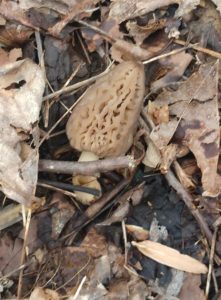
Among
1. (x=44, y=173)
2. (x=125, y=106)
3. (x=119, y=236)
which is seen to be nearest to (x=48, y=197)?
(x=44, y=173)

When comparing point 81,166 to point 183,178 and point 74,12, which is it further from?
point 74,12

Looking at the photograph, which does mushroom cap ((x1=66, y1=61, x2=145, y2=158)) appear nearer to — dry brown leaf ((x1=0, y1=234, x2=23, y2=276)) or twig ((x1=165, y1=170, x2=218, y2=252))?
twig ((x1=165, y1=170, x2=218, y2=252))

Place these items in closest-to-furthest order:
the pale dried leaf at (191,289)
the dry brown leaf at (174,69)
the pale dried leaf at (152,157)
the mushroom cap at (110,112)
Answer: the mushroom cap at (110,112) < the pale dried leaf at (191,289) < the pale dried leaf at (152,157) < the dry brown leaf at (174,69)

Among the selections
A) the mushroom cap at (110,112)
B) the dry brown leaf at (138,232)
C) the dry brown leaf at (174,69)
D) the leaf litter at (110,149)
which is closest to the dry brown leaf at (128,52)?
the leaf litter at (110,149)

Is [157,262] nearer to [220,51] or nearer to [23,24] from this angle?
[220,51]

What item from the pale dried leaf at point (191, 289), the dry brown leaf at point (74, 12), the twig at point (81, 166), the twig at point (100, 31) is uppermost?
the dry brown leaf at point (74, 12)

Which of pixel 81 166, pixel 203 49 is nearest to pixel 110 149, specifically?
pixel 81 166

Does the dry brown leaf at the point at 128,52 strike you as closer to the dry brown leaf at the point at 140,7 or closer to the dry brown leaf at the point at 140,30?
the dry brown leaf at the point at 140,30
